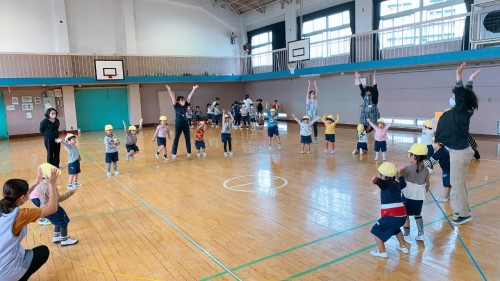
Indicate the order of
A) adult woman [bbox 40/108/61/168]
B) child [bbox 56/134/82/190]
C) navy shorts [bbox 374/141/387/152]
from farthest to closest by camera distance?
navy shorts [bbox 374/141/387/152], adult woman [bbox 40/108/61/168], child [bbox 56/134/82/190]

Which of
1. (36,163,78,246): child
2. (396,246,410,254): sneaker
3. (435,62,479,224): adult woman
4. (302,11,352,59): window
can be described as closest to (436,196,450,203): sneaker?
(435,62,479,224): adult woman

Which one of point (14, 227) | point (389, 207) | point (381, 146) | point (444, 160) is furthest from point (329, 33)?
→ point (14, 227)

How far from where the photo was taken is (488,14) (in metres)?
12.0

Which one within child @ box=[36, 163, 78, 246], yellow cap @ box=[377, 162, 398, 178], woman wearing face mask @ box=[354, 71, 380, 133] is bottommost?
child @ box=[36, 163, 78, 246]

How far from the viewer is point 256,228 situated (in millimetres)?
4895

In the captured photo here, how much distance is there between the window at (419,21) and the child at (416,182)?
36.1ft

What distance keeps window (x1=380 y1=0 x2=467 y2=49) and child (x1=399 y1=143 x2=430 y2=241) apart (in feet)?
36.1

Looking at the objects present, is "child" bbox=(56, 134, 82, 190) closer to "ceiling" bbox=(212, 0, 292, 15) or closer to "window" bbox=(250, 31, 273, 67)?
"window" bbox=(250, 31, 273, 67)

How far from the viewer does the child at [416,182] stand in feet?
13.7

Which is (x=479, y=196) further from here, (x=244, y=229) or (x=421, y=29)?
(x=421, y=29)

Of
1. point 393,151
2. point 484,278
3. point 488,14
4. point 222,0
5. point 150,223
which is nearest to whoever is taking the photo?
point 484,278

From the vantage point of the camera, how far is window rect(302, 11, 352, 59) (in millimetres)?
18000

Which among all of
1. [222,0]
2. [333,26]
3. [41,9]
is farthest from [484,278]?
[222,0]

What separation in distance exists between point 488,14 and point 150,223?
12946 millimetres
